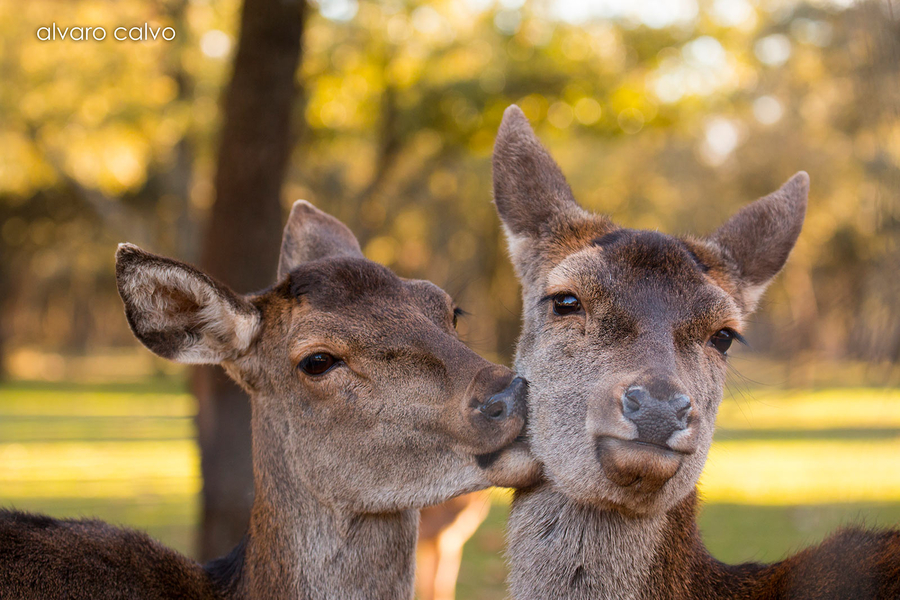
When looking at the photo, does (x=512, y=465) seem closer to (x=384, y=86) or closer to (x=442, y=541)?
(x=442, y=541)

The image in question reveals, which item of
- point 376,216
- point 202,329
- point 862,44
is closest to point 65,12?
point 376,216

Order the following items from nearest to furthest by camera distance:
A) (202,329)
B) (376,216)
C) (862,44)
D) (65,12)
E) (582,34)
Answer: (862,44)
(202,329)
(65,12)
(582,34)
(376,216)

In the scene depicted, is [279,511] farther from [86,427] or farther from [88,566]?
[86,427]

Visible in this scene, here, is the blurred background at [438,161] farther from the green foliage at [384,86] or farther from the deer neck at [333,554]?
the deer neck at [333,554]

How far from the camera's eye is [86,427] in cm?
2230

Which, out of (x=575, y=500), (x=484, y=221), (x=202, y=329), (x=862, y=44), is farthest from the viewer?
(x=484, y=221)

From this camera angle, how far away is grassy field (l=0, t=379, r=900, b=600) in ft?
9.84

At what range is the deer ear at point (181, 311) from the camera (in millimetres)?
3678

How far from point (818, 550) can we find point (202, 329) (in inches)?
120

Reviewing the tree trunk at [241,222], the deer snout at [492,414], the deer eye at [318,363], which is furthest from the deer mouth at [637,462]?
the tree trunk at [241,222]

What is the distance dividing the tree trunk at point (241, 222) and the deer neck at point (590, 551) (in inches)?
191

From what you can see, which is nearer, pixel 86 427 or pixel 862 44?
pixel 862 44

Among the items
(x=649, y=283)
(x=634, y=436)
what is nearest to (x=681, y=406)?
(x=634, y=436)

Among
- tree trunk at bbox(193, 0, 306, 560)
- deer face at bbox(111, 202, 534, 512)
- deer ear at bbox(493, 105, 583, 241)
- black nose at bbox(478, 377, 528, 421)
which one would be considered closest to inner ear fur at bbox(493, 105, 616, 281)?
deer ear at bbox(493, 105, 583, 241)
